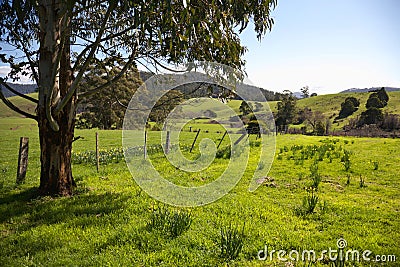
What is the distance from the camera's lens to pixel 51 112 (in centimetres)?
634

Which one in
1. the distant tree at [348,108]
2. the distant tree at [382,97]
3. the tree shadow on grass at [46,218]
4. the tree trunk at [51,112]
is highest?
the distant tree at [382,97]

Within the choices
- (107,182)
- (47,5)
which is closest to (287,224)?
(107,182)

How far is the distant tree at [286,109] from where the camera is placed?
2288 inches

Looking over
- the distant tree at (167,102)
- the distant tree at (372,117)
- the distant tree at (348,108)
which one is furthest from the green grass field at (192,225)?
the distant tree at (348,108)

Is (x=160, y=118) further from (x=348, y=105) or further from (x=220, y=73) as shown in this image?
(x=348, y=105)

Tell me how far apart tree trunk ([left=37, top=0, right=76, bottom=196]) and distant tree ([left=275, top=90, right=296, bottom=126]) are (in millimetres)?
55825

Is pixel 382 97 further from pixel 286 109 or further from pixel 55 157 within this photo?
pixel 55 157

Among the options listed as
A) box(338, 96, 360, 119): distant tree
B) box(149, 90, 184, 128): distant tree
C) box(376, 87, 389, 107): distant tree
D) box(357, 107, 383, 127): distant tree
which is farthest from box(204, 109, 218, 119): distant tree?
box(376, 87, 389, 107): distant tree

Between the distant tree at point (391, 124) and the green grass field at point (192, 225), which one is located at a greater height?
the distant tree at point (391, 124)

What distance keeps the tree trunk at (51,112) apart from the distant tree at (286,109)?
183 ft

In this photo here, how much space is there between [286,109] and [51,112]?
58167 millimetres

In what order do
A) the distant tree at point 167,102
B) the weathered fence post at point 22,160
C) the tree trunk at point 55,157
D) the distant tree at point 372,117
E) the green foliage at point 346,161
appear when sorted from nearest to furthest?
the tree trunk at point 55,157
the distant tree at point 167,102
the weathered fence post at point 22,160
the green foliage at point 346,161
the distant tree at point 372,117

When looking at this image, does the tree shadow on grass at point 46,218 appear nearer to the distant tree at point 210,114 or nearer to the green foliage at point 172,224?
the green foliage at point 172,224

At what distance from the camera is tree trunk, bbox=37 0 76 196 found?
6.20m
